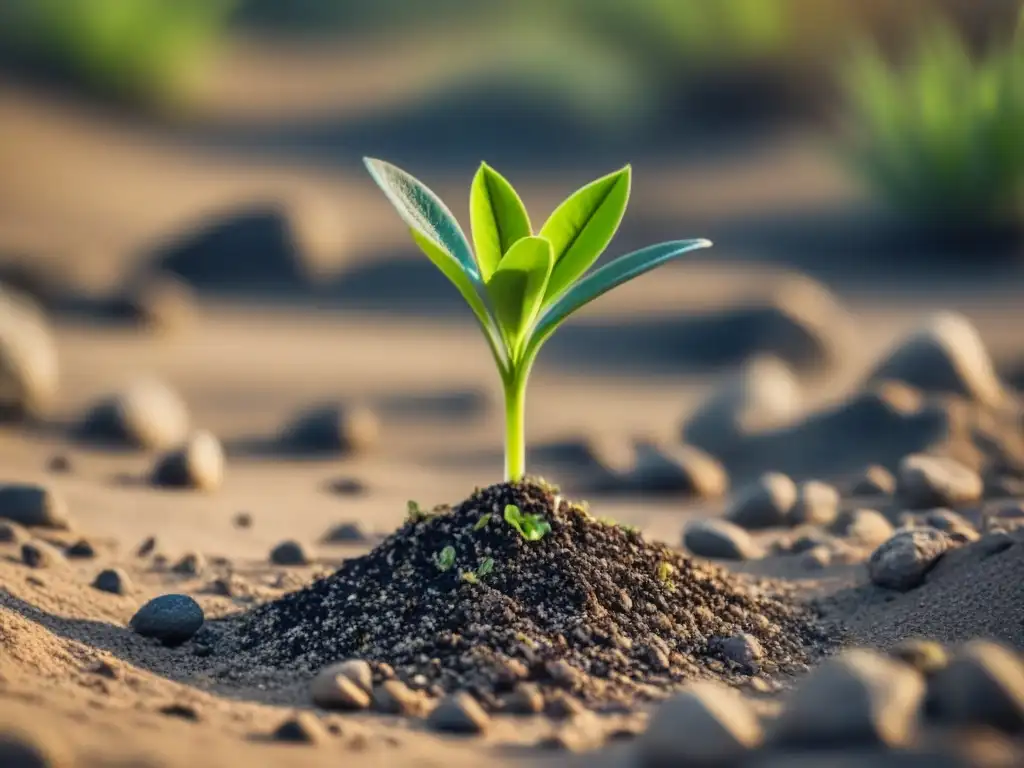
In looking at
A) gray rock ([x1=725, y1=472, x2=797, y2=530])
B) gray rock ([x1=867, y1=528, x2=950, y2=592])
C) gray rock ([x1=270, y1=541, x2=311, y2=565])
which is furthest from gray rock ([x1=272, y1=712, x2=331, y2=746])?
gray rock ([x1=725, y1=472, x2=797, y2=530])

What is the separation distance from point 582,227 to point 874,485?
2516 mm

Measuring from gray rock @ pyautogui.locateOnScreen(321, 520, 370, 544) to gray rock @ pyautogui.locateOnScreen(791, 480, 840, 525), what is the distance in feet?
5.36

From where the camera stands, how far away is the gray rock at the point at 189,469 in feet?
20.4

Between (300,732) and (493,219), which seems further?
(493,219)

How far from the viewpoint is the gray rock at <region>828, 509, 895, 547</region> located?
5.31m

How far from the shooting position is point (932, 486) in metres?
5.72

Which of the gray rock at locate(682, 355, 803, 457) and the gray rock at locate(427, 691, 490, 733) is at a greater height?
the gray rock at locate(682, 355, 803, 457)

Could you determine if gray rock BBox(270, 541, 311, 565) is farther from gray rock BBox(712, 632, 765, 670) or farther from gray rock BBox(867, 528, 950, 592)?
gray rock BBox(867, 528, 950, 592)

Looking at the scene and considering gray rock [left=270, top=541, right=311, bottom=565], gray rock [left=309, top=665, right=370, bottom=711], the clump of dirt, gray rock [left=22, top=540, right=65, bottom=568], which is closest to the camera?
gray rock [left=309, top=665, right=370, bottom=711]

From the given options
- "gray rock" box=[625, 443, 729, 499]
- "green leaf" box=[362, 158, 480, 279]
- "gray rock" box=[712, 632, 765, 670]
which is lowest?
"gray rock" box=[712, 632, 765, 670]

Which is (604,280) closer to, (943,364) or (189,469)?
(189,469)

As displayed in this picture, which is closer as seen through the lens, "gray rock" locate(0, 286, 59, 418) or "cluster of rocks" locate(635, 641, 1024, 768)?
"cluster of rocks" locate(635, 641, 1024, 768)

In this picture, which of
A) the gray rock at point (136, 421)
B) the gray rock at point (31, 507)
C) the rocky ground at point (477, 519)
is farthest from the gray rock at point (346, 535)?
the gray rock at point (136, 421)

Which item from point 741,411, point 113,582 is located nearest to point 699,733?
point 113,582
